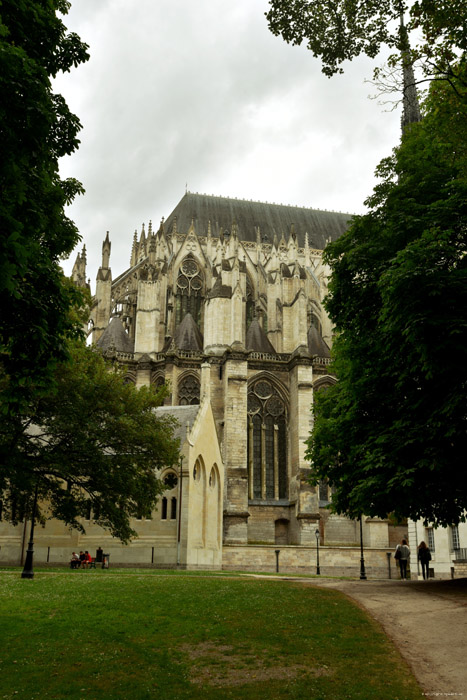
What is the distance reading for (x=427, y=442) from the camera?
13.9 meters

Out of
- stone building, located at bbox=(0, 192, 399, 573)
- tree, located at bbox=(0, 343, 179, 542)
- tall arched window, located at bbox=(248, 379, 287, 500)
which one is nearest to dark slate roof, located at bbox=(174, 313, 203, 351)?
stone building, located at bbox=(0, 192, 399, 573)

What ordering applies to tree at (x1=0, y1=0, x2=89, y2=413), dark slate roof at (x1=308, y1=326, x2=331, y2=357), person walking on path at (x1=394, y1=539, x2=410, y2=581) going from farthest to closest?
1. dark slate roof at (x1=308, y1=326, x2=331, y2=357)
2. person walking on path at (x1=394, y1=539, x2=410, y2=581)
3. tree at (x1=0, y1=0, x2=89, y2=413)

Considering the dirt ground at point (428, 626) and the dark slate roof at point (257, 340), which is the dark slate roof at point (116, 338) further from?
the dirt ground at point (428, 626)

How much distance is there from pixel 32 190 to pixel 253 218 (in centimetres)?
5121

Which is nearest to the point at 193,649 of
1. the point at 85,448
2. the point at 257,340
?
the point at 85,448

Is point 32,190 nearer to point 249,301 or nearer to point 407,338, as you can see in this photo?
point 407,338

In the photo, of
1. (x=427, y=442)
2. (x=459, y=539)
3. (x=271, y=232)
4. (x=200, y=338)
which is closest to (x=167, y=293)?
(x=200, y=338)

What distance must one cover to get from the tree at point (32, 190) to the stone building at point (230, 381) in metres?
17.5

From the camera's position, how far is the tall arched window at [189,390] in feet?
137

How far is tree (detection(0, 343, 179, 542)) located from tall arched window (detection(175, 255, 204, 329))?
1070 inches

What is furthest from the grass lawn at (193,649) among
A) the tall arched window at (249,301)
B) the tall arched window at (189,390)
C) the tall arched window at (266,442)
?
the tall arched window at (249,301)

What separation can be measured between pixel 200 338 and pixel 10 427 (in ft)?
93.9

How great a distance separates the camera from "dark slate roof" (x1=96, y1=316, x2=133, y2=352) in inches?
1657

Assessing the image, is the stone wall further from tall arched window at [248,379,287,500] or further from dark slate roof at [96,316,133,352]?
dark slate roof at [96,316,133,352]
